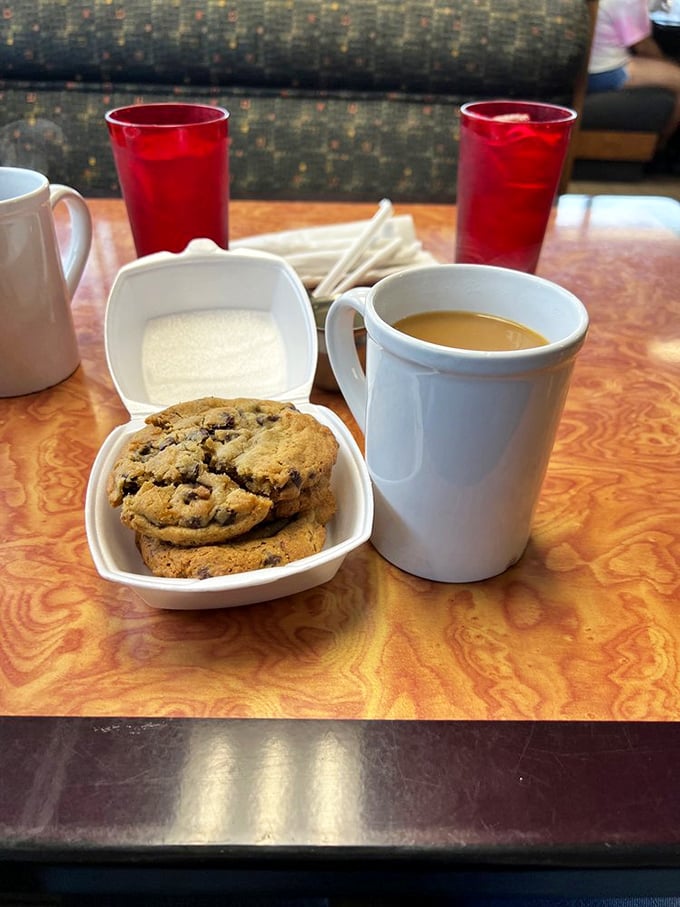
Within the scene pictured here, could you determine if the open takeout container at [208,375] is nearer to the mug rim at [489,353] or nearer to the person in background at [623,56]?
the mug rim at [489,353]

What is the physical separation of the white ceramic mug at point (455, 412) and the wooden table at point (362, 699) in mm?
41

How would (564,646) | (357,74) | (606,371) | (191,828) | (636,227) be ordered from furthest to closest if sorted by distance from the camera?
(357,74), (636,227), (606,371), (564,646), (191,828)

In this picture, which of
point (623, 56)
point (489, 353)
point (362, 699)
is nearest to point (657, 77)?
point (623, 56)

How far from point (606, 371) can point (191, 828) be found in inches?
25.1

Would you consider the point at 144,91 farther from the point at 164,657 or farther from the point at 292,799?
the point at 292,799

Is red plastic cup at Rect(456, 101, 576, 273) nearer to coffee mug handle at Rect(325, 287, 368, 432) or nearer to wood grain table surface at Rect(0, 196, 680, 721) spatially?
wood grain table surface at Rect(0, 196, 680, 721)

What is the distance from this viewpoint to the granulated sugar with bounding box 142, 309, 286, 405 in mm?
682

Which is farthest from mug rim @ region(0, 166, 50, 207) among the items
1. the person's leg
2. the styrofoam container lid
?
the person's leg

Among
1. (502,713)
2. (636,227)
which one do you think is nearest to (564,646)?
(502,713)

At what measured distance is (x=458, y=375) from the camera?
419 mm

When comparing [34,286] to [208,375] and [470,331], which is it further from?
[470,331]

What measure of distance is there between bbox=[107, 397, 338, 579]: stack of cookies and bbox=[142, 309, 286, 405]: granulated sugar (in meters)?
0.14

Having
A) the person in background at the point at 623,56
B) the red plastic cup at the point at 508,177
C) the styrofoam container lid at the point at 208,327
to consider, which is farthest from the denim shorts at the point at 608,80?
the styrofoam container lid at the point at 208,327

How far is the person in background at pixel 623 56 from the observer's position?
10.9ft
